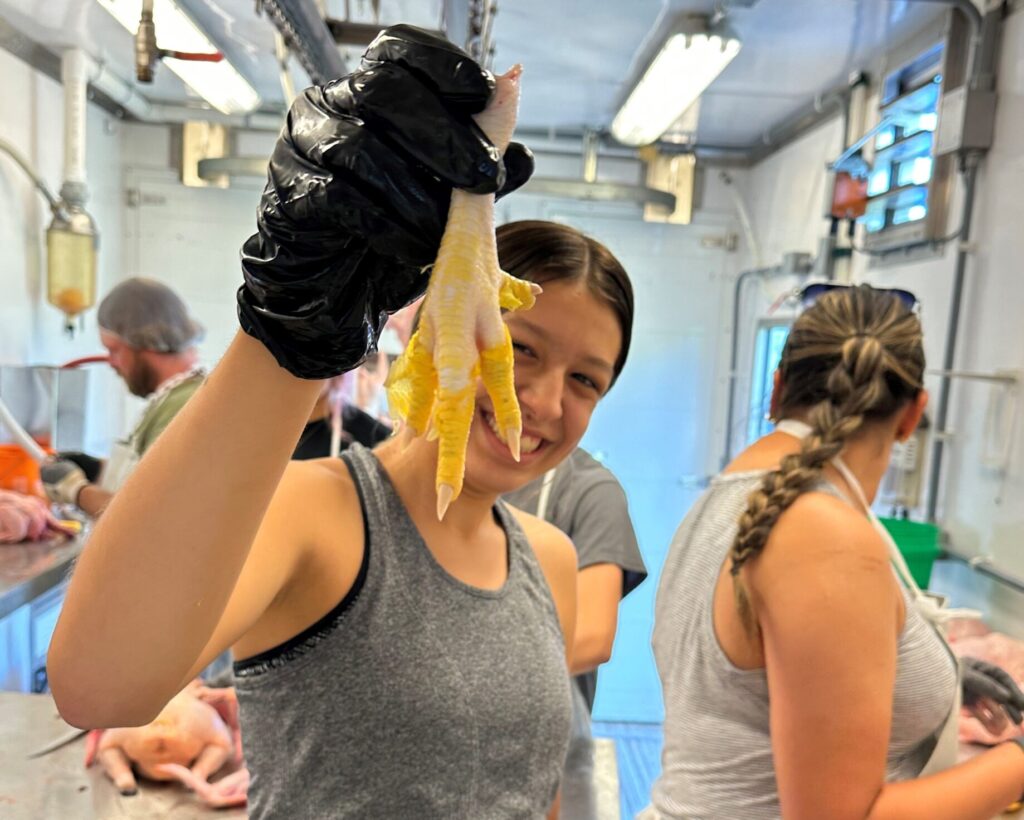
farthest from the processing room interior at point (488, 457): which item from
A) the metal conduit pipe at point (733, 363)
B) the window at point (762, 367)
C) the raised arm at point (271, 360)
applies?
the metal conduit pipe at point (733, 363)

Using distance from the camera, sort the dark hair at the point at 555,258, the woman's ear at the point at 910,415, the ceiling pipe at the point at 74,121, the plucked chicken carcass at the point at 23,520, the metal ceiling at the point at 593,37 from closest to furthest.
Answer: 1. the dark hair at the point at 555,258
2. the woman's ear at the point at 910,415
3. the plucked chicken carcass at the point at 23,520
4. the metal ceiling at the point at 593,37
5. the ceiling pipe at the point at 74,121

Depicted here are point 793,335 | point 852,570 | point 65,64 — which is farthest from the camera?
point 65,64

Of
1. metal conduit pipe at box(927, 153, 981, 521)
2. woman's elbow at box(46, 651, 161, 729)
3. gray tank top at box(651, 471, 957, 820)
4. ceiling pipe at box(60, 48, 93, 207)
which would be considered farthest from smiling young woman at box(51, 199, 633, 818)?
ceiling pipe at box(60, 48, 93, 207)

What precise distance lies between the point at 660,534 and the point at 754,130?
2341 mm

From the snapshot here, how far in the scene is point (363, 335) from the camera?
1.70 ft

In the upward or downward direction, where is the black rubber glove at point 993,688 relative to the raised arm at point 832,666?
downward

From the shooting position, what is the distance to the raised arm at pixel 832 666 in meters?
0.90

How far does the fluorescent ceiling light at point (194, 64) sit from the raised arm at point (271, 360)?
177 cm

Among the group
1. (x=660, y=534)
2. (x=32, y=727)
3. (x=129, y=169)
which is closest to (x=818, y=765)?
(x=32, y=727)

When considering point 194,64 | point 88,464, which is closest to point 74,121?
point 194,64

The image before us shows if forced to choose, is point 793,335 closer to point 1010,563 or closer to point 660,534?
point 1010,563

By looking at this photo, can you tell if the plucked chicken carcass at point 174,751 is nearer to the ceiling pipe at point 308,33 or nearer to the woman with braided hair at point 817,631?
the woman with braided hair at point 817,631

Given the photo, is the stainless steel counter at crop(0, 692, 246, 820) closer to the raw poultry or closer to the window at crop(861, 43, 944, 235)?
the raw poultry

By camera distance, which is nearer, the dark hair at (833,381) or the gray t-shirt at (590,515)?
the dark hair at (833,381)
